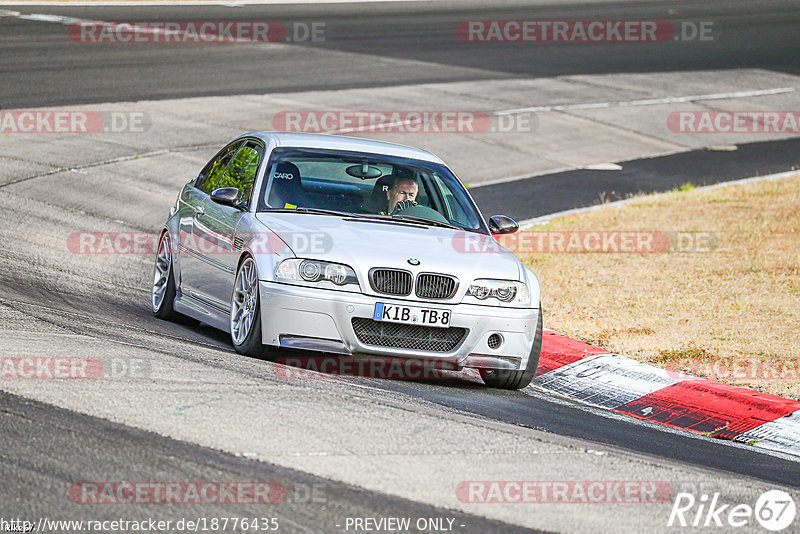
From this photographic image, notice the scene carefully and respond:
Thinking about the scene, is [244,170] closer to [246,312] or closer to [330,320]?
[246,312]

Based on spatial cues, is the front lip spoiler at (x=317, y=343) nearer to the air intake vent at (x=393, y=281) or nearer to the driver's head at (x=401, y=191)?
the air intake vent at (x=393, y=281)

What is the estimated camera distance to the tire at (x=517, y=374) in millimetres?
8602

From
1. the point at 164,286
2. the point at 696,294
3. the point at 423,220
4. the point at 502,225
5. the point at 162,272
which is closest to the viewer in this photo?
the point at 423,220

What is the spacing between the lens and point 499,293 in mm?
8367

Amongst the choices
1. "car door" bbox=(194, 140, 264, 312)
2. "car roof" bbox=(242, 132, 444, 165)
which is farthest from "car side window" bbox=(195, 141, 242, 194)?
"car roof" bbox=(242, 132, 444, 165)

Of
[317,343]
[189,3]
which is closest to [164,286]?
[317,343]

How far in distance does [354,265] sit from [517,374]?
1.49 meters

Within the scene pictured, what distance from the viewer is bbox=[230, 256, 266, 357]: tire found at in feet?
26.8

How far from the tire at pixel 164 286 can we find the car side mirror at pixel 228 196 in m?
1.15

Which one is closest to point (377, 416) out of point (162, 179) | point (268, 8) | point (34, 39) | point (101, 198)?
point (101, 198)

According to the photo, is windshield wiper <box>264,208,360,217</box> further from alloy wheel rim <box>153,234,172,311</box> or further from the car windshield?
alloy wheel rim <box>153,234,172,311</box>

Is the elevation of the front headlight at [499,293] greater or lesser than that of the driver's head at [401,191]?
lesser

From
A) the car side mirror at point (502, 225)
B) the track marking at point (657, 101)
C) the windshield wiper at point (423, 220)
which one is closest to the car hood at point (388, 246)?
the windshield wiper at point (423, 220)

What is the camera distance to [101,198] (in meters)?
15.3
